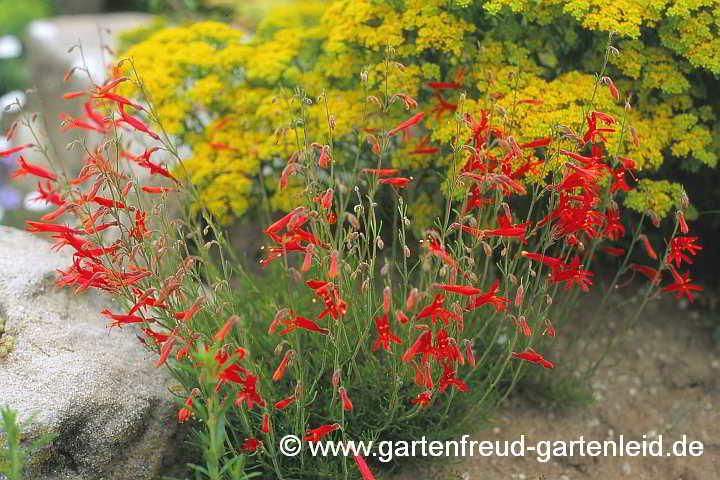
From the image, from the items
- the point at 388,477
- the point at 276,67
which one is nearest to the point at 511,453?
the point at 388,477

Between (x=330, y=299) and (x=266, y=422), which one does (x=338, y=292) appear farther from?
(x=266, y=422)

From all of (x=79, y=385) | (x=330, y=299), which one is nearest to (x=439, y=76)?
(x=330, y=299)

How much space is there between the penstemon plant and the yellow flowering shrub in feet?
0.59

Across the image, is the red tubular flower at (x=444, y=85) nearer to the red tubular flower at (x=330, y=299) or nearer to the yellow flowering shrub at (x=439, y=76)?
the yellow flowering shrub at (x=439, y=76)

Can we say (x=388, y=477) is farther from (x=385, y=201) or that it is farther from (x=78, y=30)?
(x=78, y=30)

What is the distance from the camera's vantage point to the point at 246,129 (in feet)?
12.7

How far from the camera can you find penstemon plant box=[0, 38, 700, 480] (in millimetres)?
2227

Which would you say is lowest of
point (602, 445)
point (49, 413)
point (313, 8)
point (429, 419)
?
point (602, 445)

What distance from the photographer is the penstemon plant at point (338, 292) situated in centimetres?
223

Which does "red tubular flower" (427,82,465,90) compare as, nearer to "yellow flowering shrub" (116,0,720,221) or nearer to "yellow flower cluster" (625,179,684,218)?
"yellow flowering shrub" (116,0,720,221)

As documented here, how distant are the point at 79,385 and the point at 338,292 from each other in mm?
1050

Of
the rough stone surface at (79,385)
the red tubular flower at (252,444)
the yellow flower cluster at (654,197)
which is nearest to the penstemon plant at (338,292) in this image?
the red tubular flower at (252,444)

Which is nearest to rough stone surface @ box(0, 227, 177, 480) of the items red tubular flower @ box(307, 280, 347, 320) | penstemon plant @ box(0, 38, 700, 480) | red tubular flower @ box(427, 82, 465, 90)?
penstemon plant @ box(0, 38, 700, 480)

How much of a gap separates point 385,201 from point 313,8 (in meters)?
1.52
